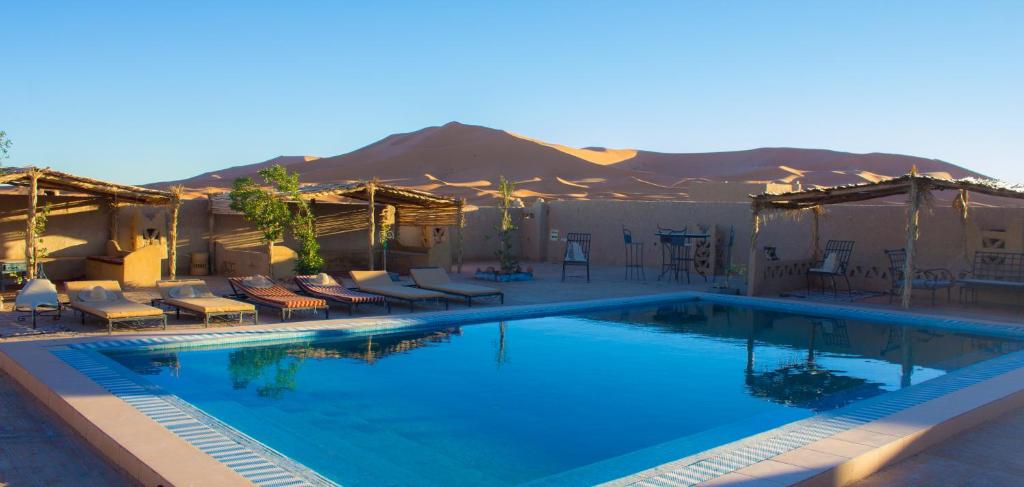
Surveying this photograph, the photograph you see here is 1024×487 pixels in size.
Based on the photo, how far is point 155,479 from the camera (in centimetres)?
445

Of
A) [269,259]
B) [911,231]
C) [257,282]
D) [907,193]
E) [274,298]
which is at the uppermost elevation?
[907,193]

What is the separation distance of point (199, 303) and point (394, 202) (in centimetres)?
781

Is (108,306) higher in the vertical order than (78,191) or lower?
lower

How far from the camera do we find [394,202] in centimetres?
1752

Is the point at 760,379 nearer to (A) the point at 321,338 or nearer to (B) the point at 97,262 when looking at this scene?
(A) the point at 321,338

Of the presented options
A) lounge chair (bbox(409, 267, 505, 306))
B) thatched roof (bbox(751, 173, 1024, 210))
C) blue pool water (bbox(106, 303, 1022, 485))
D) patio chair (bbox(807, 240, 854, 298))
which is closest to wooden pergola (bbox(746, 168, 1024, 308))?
thatched roof (bbox(751, 173, 1024, 210))

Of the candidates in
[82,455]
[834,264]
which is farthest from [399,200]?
[82,455]

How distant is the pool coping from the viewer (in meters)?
4.64

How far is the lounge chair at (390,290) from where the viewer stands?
39.2 ft

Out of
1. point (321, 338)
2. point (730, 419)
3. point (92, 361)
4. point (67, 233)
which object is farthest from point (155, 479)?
point (67, 233)

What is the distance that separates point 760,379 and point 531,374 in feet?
7.96

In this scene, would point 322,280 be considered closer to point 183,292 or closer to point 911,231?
point 183,292

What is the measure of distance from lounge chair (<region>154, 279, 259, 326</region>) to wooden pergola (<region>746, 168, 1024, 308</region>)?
28.4 feet

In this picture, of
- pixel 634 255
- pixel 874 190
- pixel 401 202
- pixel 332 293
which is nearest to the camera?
pixel 332 293
